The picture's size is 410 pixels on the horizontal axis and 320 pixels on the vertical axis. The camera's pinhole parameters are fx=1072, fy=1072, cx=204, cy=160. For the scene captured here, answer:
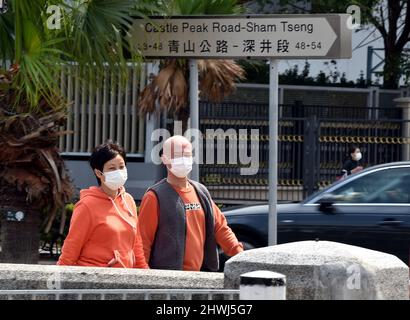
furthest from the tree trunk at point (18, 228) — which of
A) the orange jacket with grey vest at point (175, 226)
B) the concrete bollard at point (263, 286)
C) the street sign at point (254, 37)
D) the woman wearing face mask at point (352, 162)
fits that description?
the woman wearing face mask at point (352, 162)

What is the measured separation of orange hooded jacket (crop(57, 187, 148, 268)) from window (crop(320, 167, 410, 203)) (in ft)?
16.5

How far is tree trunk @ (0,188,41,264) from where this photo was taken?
1138 cm

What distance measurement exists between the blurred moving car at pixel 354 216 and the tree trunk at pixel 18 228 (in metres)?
2.06

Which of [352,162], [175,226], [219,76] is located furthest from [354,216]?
[352,162]

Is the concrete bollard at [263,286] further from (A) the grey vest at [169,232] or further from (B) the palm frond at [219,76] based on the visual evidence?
(B) the palm frond at [219,76]

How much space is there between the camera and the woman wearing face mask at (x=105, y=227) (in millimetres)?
6590

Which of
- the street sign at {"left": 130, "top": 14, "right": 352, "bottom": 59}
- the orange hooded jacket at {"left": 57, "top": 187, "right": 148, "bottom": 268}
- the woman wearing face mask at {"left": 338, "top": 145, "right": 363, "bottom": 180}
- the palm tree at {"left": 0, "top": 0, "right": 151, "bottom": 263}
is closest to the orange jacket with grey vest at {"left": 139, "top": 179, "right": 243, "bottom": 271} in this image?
the orange hooded jacket at {"left": 57, "top": 187, "right": 148, "bottom": 268}

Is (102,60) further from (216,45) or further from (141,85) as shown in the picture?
(141,85)

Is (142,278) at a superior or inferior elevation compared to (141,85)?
inferior
